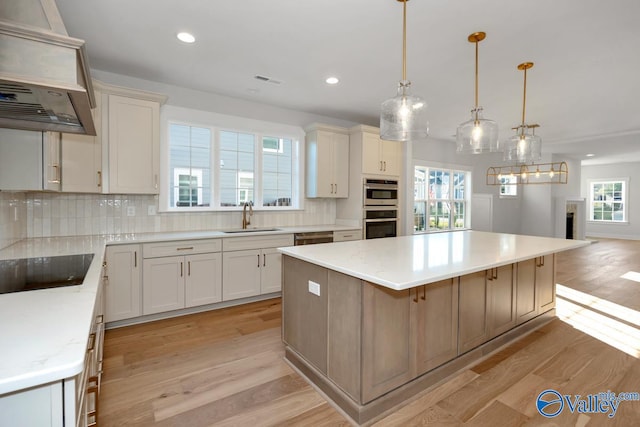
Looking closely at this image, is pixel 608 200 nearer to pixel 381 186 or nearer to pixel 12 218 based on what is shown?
pixel 381 186

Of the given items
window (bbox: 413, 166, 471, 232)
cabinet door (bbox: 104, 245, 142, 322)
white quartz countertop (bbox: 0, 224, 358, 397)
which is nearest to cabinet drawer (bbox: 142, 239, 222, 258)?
cabinet door (bbox: 104, 245, 142, 322)

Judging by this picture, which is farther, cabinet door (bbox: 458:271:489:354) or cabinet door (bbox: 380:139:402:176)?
cabinet door (bbox: 380:139:402:176)

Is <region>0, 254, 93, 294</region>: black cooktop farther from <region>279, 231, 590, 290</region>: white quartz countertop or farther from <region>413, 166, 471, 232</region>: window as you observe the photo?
<region>413, 166, 471, 232</region>: window

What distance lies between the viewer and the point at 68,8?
229 cm

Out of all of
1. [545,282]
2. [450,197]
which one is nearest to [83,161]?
[545,282]

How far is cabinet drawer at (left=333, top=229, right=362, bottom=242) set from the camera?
440cm

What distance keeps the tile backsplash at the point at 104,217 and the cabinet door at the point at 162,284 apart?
648mm

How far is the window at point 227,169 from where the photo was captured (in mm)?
3850

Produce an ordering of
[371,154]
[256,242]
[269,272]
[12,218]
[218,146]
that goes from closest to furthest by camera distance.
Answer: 1. [12,218]
2. [256,242]
3. [269,272]
4. [218,146]
5. [371,154]

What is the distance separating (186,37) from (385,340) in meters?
2.84

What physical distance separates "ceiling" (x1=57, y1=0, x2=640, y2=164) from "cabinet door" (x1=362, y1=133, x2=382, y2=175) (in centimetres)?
50

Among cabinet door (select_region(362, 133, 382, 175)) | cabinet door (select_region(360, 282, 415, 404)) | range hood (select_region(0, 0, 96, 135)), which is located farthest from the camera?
cabinet door (select_region(362, 133, 382, 175))

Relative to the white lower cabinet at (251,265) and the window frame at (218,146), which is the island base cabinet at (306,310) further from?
the window frame at (218,146)

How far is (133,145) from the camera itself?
3.26 m
